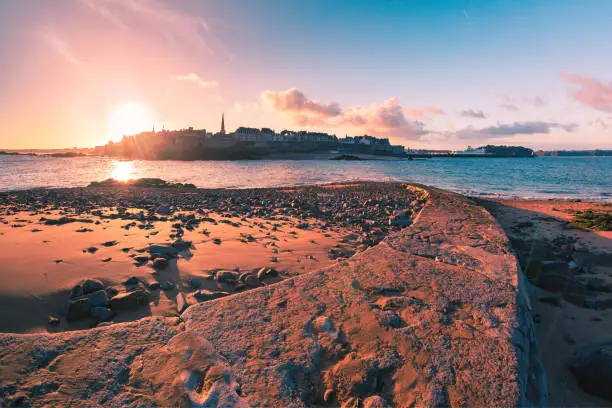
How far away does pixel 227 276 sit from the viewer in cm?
441

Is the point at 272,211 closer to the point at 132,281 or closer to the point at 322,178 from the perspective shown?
the point at 132,281

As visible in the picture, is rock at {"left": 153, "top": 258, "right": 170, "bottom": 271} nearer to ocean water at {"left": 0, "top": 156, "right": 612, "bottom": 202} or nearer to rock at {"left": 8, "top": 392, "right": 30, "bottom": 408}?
rock at {"left": 8, "top": 392, "right": 30, "bottom": 408}

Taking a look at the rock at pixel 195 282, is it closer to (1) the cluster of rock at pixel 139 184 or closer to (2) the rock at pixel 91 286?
(2) the rock at pixel 91 286

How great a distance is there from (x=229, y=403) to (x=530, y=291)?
4995 mm

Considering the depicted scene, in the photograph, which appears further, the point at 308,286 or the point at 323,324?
the point at 308,286

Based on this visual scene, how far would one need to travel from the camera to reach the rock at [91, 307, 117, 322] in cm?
326

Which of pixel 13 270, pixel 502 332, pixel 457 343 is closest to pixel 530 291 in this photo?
pixel 502 332

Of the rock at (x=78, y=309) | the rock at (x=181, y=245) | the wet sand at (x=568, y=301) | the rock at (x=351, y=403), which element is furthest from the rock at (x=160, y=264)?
the wet sand at (x=568, y=301)

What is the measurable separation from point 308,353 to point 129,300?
7.98 ft

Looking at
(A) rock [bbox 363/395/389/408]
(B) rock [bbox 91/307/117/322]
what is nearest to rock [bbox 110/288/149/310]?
(B) rock [bbox 91/307/117/322]

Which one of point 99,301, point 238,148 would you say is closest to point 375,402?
point 99,301

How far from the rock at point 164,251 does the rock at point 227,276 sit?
A: 137cm

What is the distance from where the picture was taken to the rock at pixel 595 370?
2637mm

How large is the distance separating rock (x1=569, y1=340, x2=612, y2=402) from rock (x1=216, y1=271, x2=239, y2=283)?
405 cm
